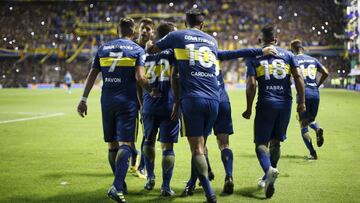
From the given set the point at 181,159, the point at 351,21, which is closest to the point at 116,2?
the point at 351,21

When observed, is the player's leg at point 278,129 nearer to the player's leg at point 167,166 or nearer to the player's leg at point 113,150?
the player's leg at point 167,166

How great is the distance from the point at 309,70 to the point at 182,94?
16.6 feet

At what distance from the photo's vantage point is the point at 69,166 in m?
9.36

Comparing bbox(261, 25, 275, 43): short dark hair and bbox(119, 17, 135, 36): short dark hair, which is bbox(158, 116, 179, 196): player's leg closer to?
bbox(119, 17, 135, 36): short dark hair

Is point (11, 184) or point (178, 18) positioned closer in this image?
point (11, 184)

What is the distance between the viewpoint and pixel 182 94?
20.3 feet

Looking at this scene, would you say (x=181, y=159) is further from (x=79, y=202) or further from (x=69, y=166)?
(x=79, y=202)

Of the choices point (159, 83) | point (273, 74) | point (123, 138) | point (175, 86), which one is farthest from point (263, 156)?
point (123, 138)

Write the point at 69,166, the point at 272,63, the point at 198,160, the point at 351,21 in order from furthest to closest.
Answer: the point at 351,21 < the point at 69,166 < the point at 272,63 < the point at 198,160

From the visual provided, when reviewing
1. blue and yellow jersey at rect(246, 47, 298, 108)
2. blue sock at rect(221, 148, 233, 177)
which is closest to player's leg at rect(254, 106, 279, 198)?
blue and yellow jersey at rect(246, 47, 298, 108)

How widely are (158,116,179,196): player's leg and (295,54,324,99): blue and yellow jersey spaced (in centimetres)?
445

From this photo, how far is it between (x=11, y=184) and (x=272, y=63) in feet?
14.4

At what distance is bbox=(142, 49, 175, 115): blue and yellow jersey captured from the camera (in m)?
6.89

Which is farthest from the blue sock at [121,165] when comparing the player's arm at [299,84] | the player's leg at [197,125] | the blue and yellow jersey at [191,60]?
the player's arm at [299,84]
